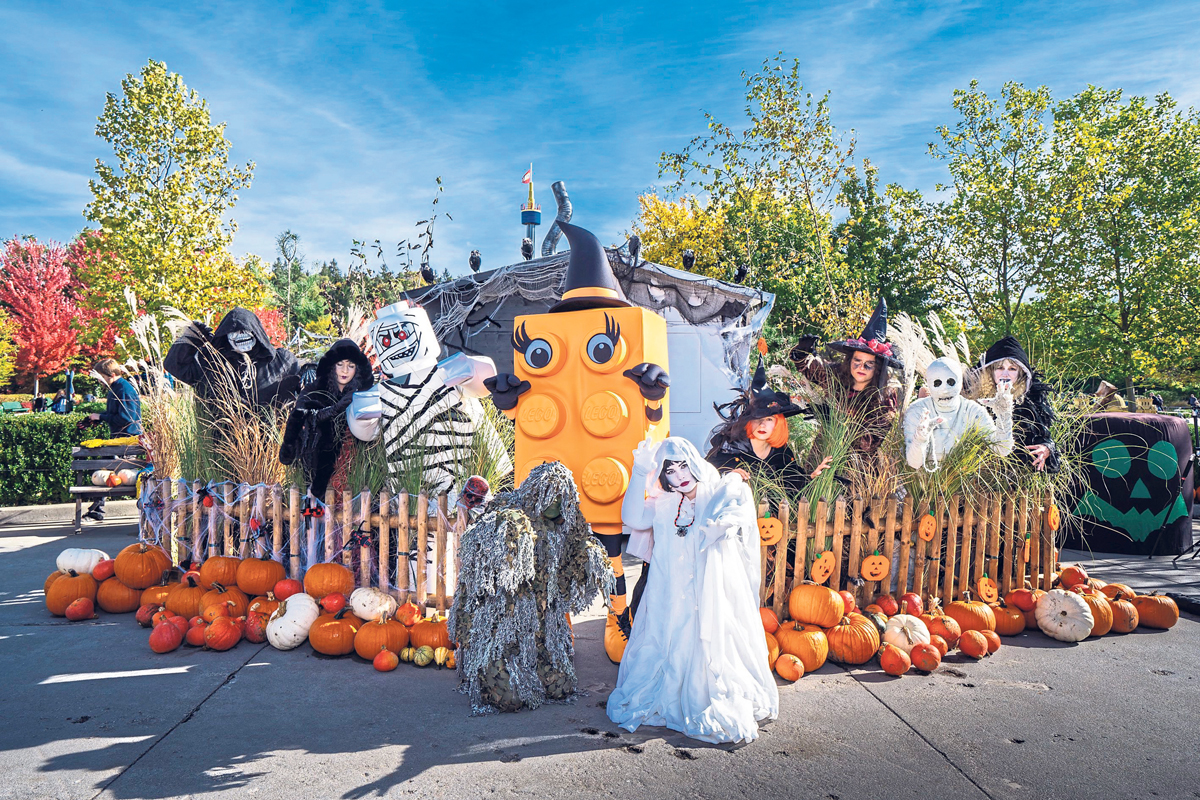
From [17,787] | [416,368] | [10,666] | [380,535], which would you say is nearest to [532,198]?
[416,368]

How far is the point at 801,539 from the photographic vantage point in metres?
3.97

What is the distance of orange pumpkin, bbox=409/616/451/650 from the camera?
3867mm

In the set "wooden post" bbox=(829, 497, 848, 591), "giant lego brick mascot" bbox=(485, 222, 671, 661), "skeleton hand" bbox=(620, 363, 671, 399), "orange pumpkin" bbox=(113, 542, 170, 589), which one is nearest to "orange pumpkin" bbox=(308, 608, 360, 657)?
"giant lego brick mascot" bbox=(485, 222, 671, 661)

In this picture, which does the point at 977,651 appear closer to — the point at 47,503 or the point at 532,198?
the point at 532,198

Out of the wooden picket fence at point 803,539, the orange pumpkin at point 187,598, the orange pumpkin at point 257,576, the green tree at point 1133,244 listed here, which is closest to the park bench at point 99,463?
the wooden picket fence at point 803,539

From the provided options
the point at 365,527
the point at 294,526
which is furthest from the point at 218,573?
the point at 365,527

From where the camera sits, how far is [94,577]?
4.73 metres

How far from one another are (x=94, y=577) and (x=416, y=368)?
8.75 ft

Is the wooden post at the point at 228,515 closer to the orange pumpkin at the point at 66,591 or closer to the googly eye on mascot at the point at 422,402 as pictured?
the orange pumpkin at the point at 66,591

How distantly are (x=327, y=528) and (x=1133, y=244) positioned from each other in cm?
1267

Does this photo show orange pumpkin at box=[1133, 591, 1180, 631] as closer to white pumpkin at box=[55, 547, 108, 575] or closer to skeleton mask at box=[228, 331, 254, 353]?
skeleton mask at box=[228, 331, 254, 353]

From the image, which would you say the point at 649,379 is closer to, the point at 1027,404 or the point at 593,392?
the point at 593,392

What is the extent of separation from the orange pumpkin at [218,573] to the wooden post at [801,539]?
3510mm

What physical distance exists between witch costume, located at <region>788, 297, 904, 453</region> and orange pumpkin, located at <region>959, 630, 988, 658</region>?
1.18 meters
